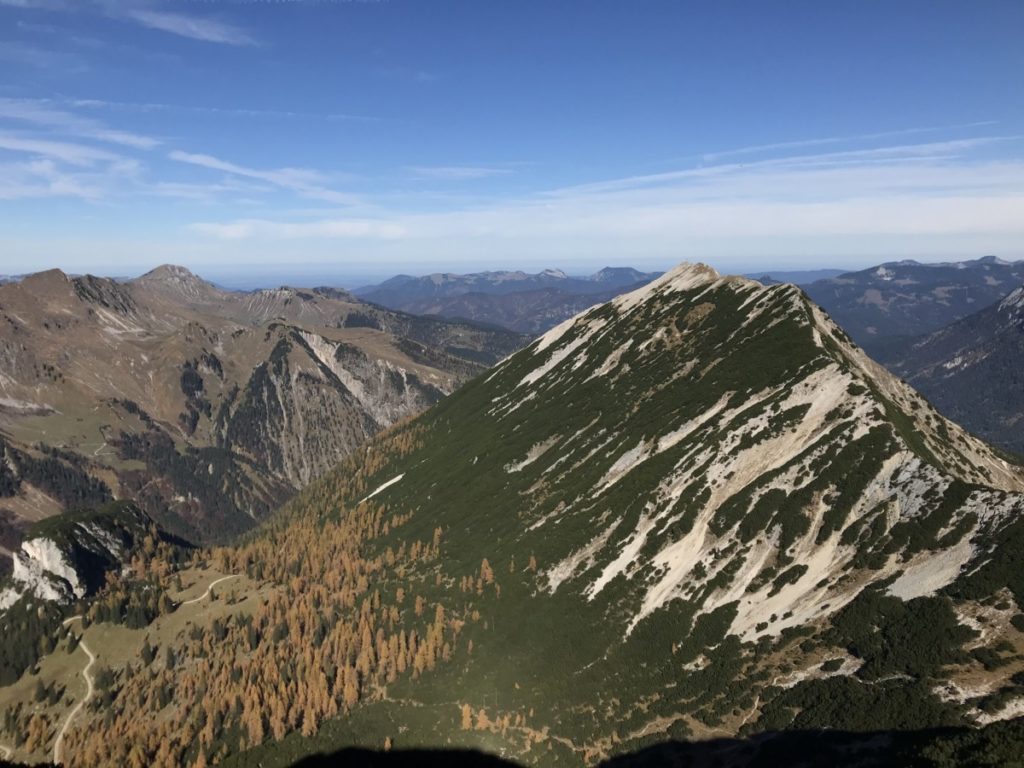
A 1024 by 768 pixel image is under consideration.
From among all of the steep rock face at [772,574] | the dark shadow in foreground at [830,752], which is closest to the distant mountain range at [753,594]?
the steep rock face at [772,574]

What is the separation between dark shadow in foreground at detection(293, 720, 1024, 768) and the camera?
6931cm

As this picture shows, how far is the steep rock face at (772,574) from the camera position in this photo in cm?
10406

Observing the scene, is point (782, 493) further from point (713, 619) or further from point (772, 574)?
point (713, 619)

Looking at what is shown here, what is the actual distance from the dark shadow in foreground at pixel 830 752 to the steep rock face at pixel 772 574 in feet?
10.2

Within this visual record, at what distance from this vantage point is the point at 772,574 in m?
134

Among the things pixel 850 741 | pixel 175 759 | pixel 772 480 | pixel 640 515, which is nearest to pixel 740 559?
pixel 772 480

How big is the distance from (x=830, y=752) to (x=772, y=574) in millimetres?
44714

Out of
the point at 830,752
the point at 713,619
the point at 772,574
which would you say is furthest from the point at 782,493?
the point at 830,752

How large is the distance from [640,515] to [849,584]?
60.8 meters

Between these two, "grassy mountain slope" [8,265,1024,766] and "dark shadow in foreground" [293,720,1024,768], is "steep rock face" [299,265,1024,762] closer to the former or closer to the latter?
"grassy mountain slope" [8,265,1024,766]

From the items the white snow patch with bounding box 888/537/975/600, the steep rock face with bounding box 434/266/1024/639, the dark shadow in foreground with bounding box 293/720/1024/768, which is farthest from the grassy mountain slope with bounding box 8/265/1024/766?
the dark shadow in foreground with bounding box 293/720/1024/768

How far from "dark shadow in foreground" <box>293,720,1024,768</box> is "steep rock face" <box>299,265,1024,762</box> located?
3.11 m

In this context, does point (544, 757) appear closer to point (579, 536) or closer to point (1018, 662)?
point (579, 536)

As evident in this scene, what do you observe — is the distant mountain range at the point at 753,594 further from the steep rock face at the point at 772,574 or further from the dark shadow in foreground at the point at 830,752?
the dark shadow in foreground at the point at 830,752
